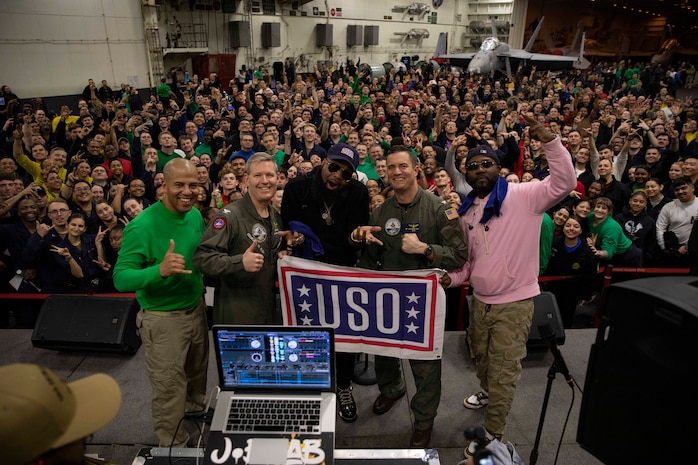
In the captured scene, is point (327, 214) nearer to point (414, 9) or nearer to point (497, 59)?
point (497, 59)

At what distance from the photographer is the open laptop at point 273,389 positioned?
2.25 meters

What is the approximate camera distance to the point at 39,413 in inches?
47.1

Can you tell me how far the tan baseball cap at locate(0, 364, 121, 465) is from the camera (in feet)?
3.76

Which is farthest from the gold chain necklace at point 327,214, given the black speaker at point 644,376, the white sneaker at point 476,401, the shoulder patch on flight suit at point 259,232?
the black speaker at point 644,376

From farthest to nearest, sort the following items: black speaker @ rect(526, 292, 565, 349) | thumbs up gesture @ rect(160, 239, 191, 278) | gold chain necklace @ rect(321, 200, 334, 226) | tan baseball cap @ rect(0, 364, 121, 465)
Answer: black speaker @ rect(526, 292, 565, 349), gold chain necklace @ rect(321, 200, 334, 226), thumbs up gesture @ rect(160, 239, 191, 278), tan baseball cap @ rect(0, 364, 121, 465)

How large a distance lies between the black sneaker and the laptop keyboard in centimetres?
136

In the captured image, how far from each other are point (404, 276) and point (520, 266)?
784mm

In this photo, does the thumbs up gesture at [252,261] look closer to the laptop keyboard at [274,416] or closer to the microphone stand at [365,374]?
the laptop keyboard at [274,416]

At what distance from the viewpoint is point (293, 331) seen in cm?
241

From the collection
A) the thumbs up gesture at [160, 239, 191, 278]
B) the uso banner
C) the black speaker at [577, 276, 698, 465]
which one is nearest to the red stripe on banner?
the uso banner

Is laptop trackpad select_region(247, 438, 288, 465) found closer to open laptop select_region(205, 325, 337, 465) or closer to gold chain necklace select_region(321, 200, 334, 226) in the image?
open laptop select_region(205, 325, 337, 465)

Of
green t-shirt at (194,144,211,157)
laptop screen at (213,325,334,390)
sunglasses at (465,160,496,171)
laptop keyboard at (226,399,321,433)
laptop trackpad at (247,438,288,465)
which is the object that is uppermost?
sunglasses at (465,160,496,171)

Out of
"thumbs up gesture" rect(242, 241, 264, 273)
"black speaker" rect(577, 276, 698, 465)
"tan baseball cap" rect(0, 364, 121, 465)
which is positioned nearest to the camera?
"tan baseball cap" rect(0, 364, 121, 465)

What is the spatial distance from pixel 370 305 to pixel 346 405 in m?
0.98
